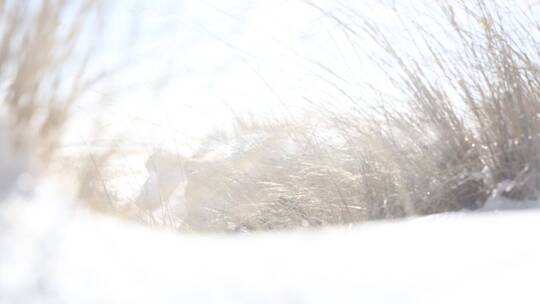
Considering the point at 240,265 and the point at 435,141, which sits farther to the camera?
the point at 435,141

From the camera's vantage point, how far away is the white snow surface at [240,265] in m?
0.71

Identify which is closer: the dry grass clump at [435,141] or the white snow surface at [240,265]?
the white snow surface at [240,265]

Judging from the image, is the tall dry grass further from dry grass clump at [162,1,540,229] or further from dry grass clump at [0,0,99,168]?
dry grass clump at [0,0,99,168]

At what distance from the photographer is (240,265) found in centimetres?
79

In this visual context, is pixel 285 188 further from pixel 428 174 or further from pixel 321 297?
pixel 321 297

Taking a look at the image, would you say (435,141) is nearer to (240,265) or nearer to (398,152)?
(398,152)

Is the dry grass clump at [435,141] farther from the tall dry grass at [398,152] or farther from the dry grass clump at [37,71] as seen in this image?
the dry grass clump at [37,71]

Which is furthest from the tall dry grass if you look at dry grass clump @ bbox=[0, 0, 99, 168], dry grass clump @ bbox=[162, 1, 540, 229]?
dry grass clump @ bbox=[0, 0, 99, 168]

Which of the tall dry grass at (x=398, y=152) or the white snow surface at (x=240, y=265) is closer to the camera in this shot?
the white snow surface at (x=240, y=265)

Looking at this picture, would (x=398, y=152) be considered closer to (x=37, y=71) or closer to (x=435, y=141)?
(x=435, y=141)

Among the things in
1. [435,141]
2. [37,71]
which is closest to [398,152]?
[435,141]

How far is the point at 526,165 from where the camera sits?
157 cm

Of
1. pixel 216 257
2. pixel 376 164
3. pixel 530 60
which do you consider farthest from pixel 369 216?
pixel 216 257

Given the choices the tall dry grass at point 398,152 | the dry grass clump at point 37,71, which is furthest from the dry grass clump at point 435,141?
the dry grass clump at point 37,71
